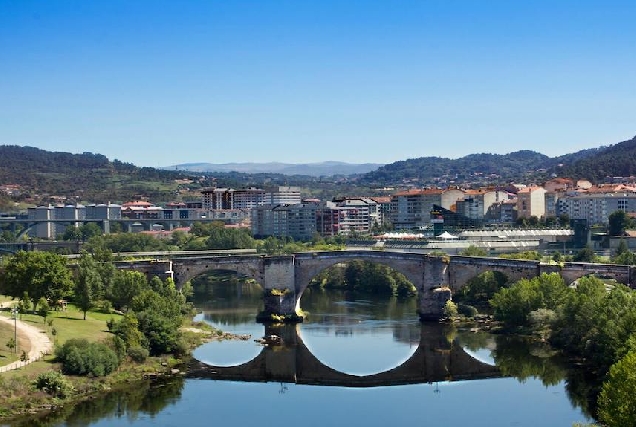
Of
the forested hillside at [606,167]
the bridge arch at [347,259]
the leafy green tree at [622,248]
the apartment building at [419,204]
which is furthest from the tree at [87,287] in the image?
the forested hillside at [606,167]

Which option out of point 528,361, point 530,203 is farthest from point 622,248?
Answer: point 530,203

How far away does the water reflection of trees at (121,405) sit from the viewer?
35.5m

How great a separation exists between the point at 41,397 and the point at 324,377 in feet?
39.9

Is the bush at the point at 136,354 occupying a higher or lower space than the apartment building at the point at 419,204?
lower

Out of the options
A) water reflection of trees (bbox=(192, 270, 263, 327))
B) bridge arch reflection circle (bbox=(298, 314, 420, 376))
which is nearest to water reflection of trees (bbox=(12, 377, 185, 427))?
bridge arch reflection circle (bbox=(298, 314, 420, 376))

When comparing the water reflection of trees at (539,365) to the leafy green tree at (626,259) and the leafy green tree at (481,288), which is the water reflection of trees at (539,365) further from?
the leafy green tree at (626,259)

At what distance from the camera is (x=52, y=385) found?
123ft

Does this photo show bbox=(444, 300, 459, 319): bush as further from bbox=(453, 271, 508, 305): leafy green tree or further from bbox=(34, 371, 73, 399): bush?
bbox=(34, 371, 73, 399): bush

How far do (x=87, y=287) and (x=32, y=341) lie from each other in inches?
329

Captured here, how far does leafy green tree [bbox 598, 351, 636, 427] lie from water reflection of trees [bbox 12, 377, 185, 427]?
15556 mm

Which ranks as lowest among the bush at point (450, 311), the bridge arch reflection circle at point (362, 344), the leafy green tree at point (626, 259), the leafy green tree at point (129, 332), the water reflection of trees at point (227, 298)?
the water reflection of trees at point (227, 298)

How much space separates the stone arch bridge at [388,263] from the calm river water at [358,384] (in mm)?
2663

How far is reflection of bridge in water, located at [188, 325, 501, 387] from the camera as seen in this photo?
43781 millimetres

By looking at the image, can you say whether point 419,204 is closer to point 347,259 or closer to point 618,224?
point 618,224
